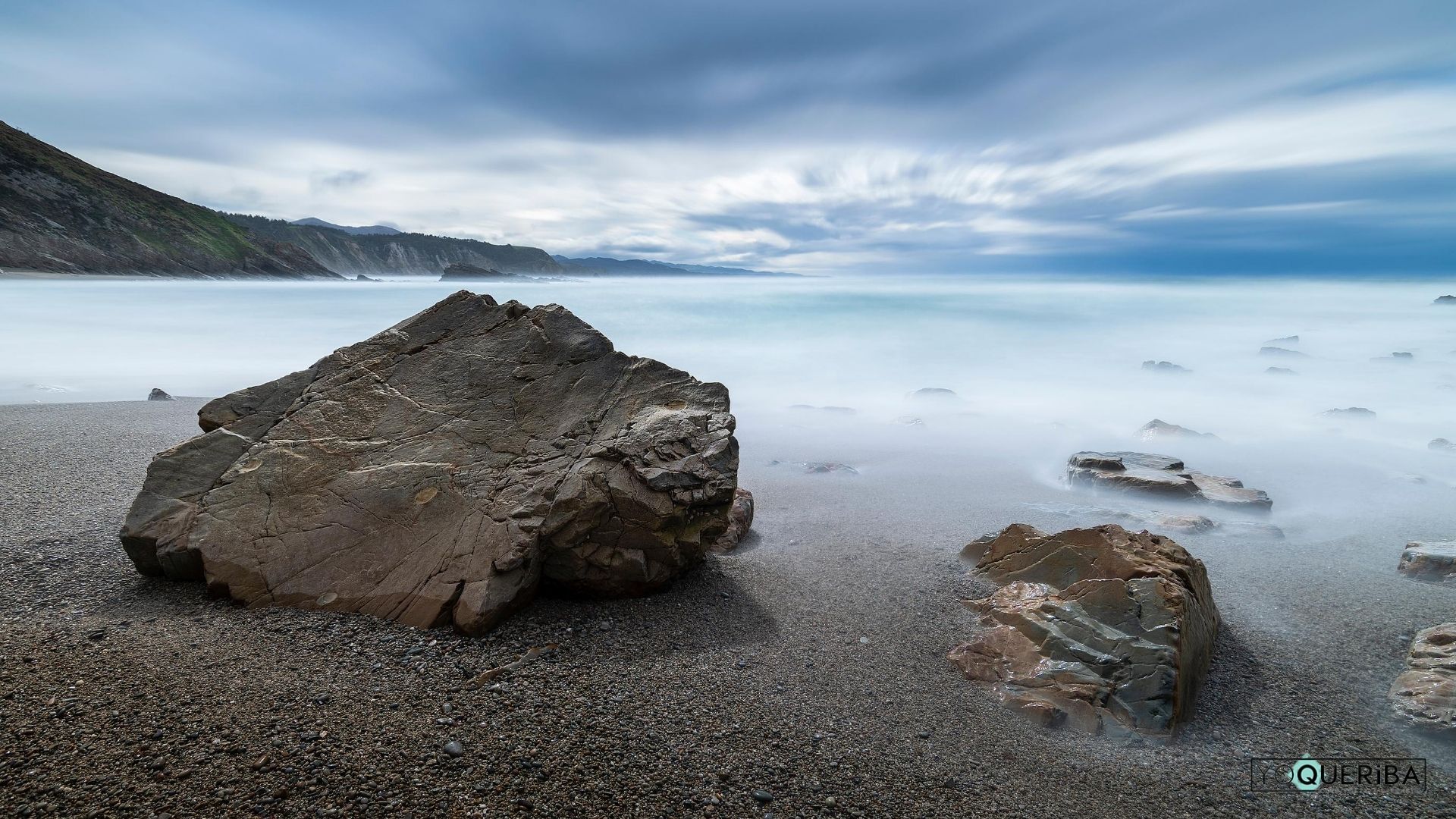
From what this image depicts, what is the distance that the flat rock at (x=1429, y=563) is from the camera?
19.0 ft

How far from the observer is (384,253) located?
115875mm

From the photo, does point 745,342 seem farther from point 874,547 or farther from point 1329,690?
point 1329,690

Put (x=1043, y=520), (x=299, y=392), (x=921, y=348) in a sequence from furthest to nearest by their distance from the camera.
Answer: (x=921, y=348)
(x=1043, y=520)
(x=299, y=392)

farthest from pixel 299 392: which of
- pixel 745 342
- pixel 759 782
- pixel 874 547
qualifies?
pixel 745 342

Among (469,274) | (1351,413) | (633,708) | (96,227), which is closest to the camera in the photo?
(633,708)

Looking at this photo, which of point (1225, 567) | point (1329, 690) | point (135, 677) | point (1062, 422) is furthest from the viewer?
point (1062, 422)

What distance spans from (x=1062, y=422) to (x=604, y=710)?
1409 centimetres

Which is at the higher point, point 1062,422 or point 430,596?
point 430,596

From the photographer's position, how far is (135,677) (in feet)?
11.3

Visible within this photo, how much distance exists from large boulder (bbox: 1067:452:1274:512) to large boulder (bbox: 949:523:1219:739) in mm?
4144

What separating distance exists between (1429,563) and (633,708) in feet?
22.7

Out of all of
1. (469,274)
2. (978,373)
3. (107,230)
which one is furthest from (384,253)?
(978,373)

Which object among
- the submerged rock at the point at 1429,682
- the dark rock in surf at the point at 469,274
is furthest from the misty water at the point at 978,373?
the dark rock in surf at the point at 469,274

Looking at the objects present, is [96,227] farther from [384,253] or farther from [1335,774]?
[1335,774]
